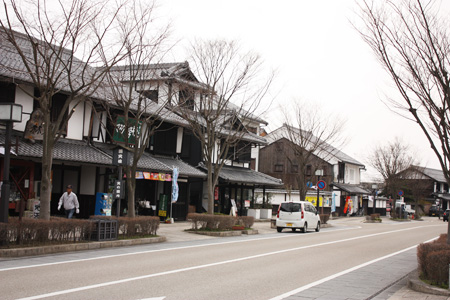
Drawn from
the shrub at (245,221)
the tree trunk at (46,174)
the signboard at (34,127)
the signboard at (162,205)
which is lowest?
the shrub at (245,221)

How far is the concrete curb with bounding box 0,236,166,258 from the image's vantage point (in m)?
11.8

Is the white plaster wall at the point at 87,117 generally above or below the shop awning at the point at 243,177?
above

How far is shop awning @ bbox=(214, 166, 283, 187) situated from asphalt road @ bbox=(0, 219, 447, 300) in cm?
1670

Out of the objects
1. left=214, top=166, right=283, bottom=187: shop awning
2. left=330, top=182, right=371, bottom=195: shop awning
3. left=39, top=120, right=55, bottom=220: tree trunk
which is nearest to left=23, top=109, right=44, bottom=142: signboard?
left=39, top=120, right=55, bottom=220: tree trunk

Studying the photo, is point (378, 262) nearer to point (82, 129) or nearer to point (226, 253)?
point (226, 253)

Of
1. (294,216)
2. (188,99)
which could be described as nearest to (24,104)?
(188,99)

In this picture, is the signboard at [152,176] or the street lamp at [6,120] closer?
the street lamp at [6,120]

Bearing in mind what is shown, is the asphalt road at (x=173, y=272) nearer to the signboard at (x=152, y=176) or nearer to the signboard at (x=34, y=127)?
the signboard at (x=34, y=127)

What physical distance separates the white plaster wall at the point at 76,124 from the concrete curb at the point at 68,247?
8332mm

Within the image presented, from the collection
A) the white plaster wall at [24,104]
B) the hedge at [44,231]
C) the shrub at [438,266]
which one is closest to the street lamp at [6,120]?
the hedge at [44,231]

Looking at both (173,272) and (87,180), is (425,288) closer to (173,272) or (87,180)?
(173,272)

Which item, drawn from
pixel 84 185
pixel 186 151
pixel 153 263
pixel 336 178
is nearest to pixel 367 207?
pixel 336 178

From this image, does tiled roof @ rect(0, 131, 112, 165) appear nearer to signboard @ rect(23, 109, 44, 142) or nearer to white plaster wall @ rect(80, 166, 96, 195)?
signboard @ rect(23, 109, 44, 142)

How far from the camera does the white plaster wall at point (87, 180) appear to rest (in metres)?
23.9
